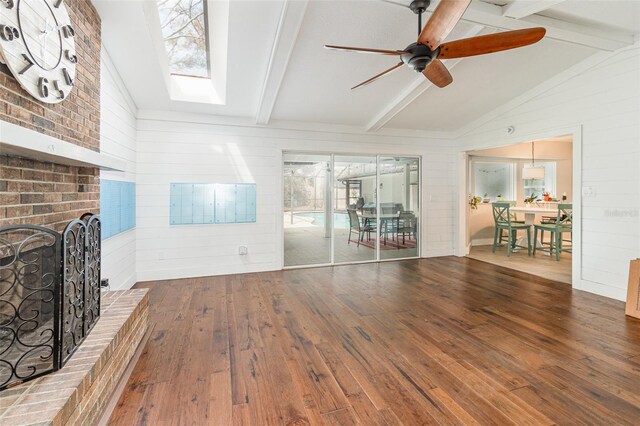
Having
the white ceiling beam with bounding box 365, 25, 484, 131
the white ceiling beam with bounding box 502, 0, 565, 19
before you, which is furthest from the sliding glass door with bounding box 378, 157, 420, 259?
the white ceiling beam with bounding box 502, 0, 565, 19

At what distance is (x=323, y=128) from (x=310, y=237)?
200cm

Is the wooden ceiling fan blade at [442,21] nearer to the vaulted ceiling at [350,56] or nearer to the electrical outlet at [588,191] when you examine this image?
the vaulted ceiling at [350,56]

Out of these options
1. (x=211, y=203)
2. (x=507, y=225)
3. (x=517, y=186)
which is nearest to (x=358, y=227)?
(x=211, y=203)

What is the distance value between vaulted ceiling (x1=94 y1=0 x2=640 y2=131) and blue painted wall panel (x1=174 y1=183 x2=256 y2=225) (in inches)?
46.7

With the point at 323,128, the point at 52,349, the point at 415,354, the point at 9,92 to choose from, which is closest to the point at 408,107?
the point at 323,128

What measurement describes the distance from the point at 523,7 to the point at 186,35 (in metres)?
3.55

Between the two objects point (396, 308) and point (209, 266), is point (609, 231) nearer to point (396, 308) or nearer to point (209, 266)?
point (396, 308)

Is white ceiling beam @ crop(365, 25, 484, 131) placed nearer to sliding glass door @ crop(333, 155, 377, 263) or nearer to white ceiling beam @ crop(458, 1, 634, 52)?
white ceiling beam @ crop(458, 1, 634, 52)

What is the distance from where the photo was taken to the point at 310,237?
18.9 feet

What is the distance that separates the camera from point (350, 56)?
12.1ft

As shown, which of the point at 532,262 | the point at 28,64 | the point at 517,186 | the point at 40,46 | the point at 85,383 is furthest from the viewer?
the point at 517,186

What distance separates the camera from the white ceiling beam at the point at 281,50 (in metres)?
2.72

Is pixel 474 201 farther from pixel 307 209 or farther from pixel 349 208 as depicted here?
pixel 307 209

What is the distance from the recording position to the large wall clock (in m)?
1.55
